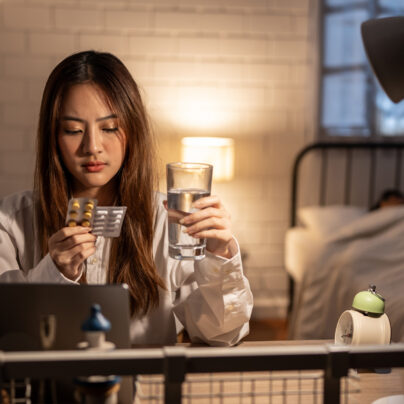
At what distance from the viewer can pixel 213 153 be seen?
121 inches

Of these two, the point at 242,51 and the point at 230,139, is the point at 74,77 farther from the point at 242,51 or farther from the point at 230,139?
the point at 242,51

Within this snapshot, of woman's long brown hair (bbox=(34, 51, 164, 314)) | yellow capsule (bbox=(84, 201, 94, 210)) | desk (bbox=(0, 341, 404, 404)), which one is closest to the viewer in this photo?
desk (bbox=(0, 341, 404, 404))

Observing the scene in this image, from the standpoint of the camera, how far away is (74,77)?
1246 millimetres

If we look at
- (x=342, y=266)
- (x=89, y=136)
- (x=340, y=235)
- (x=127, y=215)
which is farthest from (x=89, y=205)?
(x=340, y=235)

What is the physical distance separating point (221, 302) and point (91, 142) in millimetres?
415

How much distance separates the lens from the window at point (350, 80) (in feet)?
11.5

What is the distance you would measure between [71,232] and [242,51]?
107 inches

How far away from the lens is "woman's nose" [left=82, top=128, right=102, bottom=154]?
120 centimetres

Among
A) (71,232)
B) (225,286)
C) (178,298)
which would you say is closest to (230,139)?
(178,298)

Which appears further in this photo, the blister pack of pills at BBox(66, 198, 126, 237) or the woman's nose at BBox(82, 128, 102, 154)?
the woman's nose at BBox(82, 128, 102, 154)

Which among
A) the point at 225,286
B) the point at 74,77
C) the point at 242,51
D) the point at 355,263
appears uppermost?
the point at 242,51

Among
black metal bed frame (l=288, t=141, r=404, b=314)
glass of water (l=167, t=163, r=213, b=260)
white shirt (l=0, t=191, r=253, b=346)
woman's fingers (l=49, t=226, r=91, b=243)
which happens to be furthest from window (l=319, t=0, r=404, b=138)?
woman's fingers (l=49, t=226, r=91, b=243)

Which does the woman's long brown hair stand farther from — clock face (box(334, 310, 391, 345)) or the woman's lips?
clock face (box(334, 310, 391, 345))

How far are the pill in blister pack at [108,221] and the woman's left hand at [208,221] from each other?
116mm
